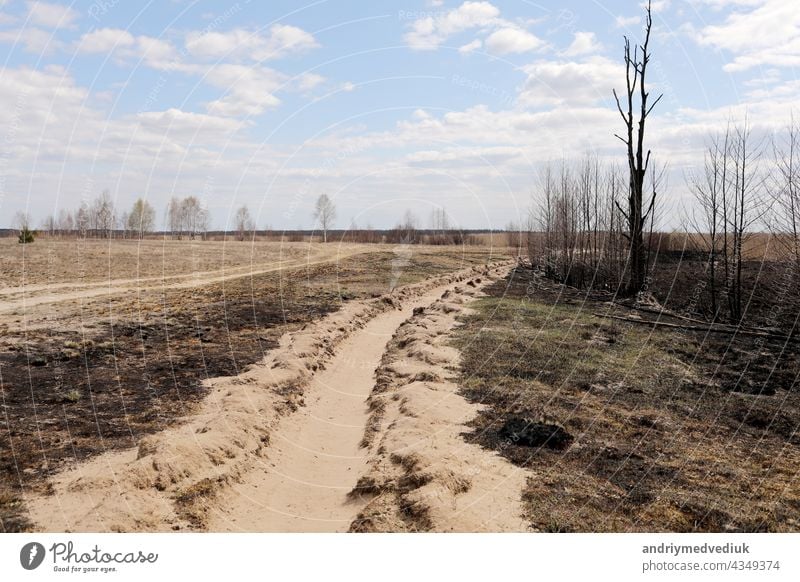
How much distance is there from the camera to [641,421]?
39.1 ft

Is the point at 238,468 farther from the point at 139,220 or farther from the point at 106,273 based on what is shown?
the point at 139,220

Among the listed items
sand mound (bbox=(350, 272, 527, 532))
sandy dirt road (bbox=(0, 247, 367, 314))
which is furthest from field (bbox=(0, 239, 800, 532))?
sandy dirt road (bbox=(0, 247, 367, 314))

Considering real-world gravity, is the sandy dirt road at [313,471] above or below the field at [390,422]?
below

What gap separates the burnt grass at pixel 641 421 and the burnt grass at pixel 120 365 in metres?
6.88

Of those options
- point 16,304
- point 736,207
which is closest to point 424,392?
point 736,207

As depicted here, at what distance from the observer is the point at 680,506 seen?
8.18 m

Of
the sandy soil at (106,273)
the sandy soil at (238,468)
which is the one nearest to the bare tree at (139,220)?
the sandy soil at (106,273)

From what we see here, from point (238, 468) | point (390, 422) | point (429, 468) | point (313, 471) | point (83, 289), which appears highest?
point (83, 289)

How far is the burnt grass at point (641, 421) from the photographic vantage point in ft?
26.6

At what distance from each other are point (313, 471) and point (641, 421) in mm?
6667

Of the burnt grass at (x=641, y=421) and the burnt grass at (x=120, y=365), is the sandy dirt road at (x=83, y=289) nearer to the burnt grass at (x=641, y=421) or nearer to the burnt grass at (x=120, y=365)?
the burnt grass at (x=120, y=365)

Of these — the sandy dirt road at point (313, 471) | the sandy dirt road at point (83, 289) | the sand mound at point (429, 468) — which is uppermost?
the sandy dirt road at point (83, 289)

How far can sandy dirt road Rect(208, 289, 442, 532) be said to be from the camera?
847cm

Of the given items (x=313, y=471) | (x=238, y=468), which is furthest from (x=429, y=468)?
(x=238, y=468)
